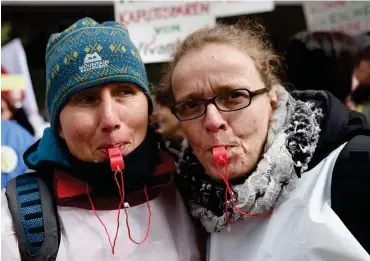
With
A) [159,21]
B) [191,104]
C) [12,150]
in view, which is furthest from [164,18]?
[191,104]

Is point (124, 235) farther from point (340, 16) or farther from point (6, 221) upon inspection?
point (340, 16)

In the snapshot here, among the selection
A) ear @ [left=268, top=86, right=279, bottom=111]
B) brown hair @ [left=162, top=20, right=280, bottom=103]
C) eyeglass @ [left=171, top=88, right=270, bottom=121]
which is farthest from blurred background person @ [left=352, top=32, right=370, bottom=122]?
eyeglass @ [left=171, top=88, right=270, bottom=121]

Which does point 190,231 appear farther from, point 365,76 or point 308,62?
point 365,76

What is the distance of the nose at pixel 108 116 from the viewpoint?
4.78 feet

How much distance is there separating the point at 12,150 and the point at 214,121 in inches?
53.0

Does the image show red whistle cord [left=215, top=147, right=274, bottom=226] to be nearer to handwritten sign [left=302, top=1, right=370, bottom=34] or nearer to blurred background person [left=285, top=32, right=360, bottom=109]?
blurred background person [left=285, top=32, right=360, bottom=109]

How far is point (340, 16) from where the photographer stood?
344 cm

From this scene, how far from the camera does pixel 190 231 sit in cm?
159

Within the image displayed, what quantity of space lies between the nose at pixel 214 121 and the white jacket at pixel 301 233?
0.28 meters

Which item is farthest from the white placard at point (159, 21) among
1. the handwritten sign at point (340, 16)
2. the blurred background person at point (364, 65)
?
the handwritten sign at point (340, 16)

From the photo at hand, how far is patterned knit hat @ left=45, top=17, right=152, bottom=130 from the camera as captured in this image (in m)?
1.50

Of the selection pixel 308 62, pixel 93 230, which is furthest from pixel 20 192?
pixel 308 62

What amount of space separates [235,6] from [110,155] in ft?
5.63

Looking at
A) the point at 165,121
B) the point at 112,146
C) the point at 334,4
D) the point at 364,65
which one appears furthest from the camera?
the point at 334,4
